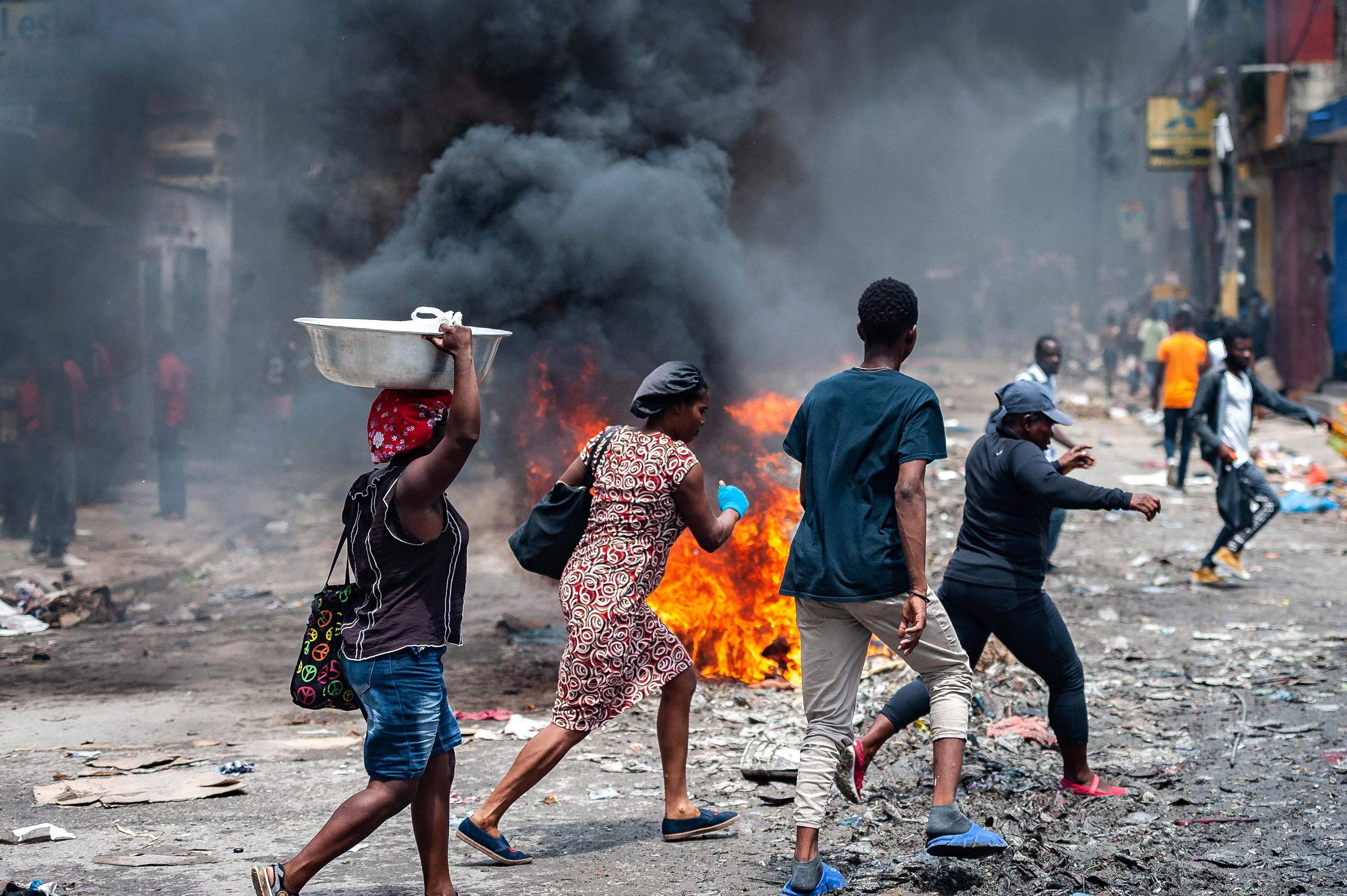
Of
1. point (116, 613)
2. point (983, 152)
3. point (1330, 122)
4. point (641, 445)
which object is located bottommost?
point (116, 613)

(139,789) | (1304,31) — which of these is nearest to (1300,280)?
(1304,31)

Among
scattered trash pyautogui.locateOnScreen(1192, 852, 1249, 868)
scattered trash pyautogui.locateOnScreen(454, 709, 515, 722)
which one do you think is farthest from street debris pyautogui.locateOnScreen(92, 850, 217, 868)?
scattered trash pyautogui.locateOnScreen(1192, 852, 1249, 868)

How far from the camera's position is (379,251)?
26.9ft

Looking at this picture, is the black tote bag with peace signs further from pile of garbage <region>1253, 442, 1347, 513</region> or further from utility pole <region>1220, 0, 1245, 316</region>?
utility pole <region>1220, 0, 1245, 316</region>

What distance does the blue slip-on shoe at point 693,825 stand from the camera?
402 centimetres

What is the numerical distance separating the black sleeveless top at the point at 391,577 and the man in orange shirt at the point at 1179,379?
11.2m

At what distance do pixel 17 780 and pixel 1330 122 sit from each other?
19042 mm

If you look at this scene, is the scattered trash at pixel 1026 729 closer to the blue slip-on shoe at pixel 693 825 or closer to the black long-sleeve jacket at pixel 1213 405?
the blue slip-on shoe at pixel 693 825

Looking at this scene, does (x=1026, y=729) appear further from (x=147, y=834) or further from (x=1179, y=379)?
(x=1179, y=379)

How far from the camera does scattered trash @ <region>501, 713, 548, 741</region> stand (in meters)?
5.28

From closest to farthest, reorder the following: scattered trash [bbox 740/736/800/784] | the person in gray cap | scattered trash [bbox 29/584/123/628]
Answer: the person in gray cap → scattered trash [bbox 740/736/800/784] → scattered trash [bbox 29/584/123/628]

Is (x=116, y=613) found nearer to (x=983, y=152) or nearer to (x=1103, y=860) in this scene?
(x=1103, y=860)

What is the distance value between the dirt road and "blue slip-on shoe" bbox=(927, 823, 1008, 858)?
212 millimetres

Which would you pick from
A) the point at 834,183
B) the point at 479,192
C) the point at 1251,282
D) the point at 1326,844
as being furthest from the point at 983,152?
the point at 1326,844
